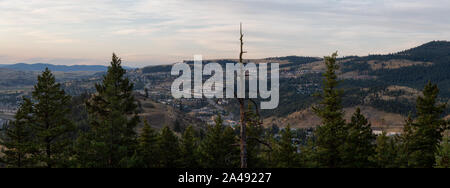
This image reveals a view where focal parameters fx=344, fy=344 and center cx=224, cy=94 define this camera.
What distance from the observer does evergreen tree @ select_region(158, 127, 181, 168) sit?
4722 centimetres

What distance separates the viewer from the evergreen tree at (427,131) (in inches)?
1571

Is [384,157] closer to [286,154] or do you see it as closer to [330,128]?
[330,128]

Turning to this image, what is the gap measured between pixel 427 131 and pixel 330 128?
11547 mm

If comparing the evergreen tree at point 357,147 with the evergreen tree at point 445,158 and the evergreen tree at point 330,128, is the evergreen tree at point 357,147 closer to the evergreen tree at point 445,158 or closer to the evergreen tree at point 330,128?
the evergreen tree at point 330,128

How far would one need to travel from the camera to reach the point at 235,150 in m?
49.2

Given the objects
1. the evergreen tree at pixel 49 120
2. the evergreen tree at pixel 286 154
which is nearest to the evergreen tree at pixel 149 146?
the evergreen tree at pixel 49 120

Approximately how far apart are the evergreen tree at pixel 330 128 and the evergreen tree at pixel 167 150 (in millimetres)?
18945

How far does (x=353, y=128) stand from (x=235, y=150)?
640 inches

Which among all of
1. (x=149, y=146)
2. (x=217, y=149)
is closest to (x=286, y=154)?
(x=217, y=149)

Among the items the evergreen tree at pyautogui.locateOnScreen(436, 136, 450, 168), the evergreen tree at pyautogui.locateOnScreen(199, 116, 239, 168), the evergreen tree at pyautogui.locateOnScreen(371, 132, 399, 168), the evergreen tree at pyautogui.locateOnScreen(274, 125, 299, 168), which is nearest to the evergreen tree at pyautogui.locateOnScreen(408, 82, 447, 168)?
the evergreen tree at pyautogui.locateOnScreen(371, 132, 399, 168)

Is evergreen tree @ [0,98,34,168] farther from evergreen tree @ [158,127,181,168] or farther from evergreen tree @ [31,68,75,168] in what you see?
evergreen tree @ [158,127,181,168]
